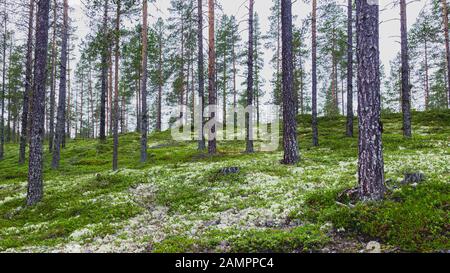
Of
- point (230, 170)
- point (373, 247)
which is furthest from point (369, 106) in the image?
point (230, 170)

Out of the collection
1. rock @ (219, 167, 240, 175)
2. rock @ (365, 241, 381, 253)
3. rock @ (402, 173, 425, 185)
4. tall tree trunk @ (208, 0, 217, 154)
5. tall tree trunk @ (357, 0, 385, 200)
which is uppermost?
tall tree trunk @ (208, 0, 217, 154)

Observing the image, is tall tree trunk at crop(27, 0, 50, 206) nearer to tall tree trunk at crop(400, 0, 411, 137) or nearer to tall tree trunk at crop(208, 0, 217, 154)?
tall tree trunk at crop(208, 0, 217, 154)

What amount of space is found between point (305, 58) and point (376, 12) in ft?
143

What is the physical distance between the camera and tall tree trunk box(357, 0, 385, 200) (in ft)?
26.0

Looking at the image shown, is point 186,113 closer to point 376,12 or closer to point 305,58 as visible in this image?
point 305,58

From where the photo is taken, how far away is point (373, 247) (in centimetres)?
611

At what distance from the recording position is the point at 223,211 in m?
9.78

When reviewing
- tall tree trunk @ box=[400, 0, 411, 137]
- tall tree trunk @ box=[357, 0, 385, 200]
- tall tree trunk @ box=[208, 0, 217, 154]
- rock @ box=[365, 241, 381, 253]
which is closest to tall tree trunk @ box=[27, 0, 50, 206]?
tall tree trunk @ box=[208, 0, 217, 154]

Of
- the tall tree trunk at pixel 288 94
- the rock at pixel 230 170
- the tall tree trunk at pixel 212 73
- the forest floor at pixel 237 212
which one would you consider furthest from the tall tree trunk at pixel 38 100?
the tall tree trunk at pixel 288 94

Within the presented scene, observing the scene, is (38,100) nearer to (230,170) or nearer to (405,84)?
(230,170)

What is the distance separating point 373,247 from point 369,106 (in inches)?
149

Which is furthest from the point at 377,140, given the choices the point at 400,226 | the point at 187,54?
the point at 187,54

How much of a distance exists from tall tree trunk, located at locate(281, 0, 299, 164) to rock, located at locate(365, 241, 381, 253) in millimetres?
9351

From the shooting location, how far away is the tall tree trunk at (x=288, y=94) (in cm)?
1519
